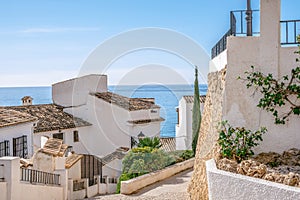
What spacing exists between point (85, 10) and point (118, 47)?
9.08 ft

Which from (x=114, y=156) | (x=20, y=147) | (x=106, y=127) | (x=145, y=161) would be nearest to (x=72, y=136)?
(x=106, y=127)

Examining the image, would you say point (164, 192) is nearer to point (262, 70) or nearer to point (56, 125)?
point (262, 70)

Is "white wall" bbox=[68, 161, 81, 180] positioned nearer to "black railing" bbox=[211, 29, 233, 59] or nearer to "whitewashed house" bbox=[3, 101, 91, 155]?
"whitewashed house" bbox=[3, 101, 91, 155]

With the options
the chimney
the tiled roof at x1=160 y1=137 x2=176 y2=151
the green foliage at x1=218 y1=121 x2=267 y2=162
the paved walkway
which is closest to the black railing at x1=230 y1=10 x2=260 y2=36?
the green foliage at x1=218 y1=121 x2=267 y2=162

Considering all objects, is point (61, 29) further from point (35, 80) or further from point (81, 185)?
point (35, 80)

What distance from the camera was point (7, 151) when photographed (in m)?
19.7

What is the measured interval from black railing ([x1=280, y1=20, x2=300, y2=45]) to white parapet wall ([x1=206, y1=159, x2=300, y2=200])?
11.3ft

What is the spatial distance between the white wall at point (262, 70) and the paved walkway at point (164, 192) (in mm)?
3848

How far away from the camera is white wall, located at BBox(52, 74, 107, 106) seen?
92.6 feet

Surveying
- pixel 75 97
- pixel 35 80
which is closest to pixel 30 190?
pixel 75 97

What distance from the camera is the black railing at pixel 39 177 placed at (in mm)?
12922

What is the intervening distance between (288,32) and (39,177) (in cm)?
952

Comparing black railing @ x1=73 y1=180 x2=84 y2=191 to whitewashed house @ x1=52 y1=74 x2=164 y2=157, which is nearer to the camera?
black railing @ x1=73 y1=180 x2=84 y2=191

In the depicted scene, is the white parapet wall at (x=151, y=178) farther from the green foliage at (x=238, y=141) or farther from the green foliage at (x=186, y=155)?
the green foliage at (x=238, y=141)
